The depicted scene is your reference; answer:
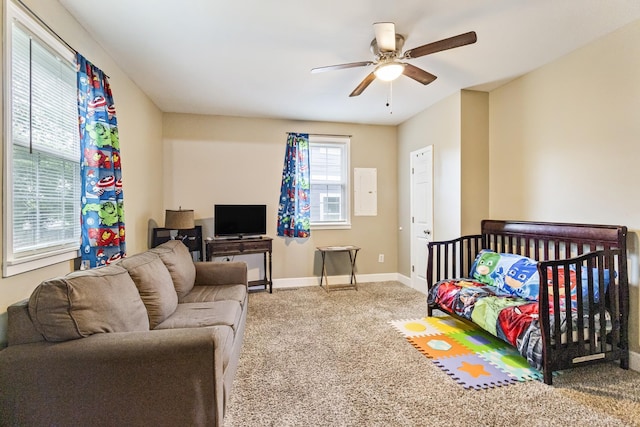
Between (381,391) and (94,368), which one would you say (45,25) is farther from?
(381,391)

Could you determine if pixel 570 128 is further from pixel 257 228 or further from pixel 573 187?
pixel 257 228

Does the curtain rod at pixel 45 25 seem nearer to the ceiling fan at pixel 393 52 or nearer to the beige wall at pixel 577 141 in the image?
the ceiling fan at pixel 393 52

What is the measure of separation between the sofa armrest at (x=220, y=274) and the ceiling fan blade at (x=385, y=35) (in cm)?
239

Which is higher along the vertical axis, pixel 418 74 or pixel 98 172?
pixel 418 74

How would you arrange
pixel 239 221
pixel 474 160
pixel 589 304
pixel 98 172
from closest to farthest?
pixel 589 304, pixel 98 172, pixel 474 160, pixel 239 221

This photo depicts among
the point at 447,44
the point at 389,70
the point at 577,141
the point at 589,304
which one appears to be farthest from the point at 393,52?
the point at 589,304

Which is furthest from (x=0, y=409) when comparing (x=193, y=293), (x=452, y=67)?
(x=452, y=67)

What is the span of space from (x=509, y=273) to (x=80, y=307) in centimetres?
322

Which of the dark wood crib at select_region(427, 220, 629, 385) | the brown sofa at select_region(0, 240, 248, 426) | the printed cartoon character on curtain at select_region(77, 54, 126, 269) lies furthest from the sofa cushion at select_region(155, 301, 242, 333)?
the dark wood crib at select_region(427, 220, 629, 385)

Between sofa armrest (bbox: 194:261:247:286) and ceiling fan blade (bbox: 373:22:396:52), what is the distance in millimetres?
2394

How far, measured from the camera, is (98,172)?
2.39 meters

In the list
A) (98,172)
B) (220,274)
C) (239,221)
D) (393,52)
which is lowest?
(220,274)

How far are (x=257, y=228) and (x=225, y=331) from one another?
2688 mm

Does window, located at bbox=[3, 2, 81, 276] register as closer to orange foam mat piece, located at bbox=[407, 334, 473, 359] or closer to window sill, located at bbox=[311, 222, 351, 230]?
orange foam mat piece, located at bbox=[407, 334, 473, 359]
